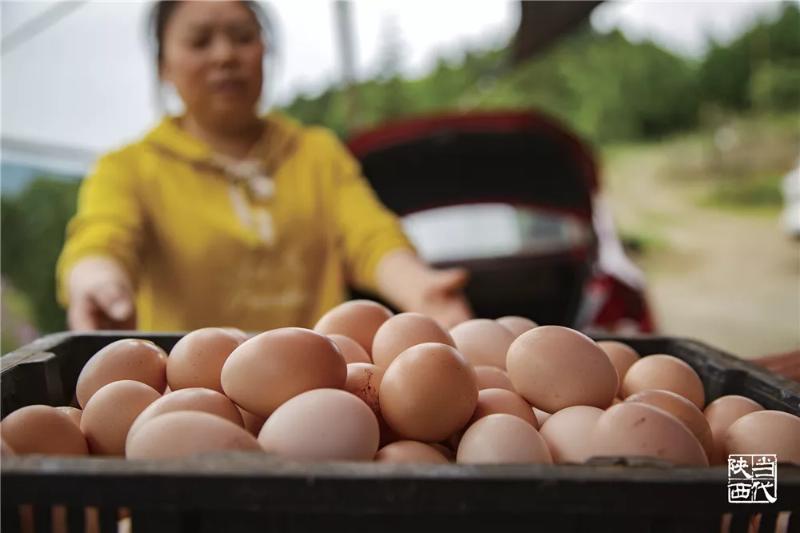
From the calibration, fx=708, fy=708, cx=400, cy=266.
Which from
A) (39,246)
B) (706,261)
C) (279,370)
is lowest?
(706,261)

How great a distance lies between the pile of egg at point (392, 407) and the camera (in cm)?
75

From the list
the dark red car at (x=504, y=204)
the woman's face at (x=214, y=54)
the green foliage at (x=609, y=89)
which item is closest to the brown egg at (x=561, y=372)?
the woman's face at (x=214, y=54)

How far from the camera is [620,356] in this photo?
1.17m

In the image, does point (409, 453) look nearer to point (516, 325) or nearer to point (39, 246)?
point (516, 325)

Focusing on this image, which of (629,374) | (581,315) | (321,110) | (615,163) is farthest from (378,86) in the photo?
(629,374)

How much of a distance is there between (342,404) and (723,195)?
22.1 feet

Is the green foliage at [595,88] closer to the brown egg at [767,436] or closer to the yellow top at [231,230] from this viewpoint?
the yellow top at [231,230]

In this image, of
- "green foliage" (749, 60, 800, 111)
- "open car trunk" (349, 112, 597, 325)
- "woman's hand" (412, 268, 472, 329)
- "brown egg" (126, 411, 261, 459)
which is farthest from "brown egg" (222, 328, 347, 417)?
"green foliage" (749, 60, 800, 111)

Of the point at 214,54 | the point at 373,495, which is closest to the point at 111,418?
the point at 373,495

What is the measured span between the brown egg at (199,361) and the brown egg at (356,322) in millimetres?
204

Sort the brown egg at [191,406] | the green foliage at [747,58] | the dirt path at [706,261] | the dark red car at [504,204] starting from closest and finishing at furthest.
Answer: the brown egg at [191,406]
the dark red car at [504,204]
the dirt path at [706,261]
the green foliage at [747,58]

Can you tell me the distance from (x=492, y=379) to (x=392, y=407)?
0.68ft

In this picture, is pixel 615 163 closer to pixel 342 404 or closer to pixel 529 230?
pixel 529 230

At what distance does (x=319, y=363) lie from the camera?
860 millimetres
